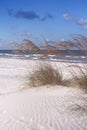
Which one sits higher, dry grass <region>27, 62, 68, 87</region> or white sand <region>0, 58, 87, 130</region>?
dry grass <region>27, 62, 68, 87</region>

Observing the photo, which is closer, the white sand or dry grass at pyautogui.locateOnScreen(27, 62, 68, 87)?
the white sand

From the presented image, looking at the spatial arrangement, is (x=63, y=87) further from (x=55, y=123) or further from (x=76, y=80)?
(x=55, y=123)

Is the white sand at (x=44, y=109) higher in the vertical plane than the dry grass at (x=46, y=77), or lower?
lower

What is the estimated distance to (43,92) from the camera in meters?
8.34

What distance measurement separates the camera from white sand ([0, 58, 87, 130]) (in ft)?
17.4

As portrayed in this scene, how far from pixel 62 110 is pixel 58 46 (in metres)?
2.03

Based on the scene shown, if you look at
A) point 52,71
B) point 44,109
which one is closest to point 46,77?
point 52,71

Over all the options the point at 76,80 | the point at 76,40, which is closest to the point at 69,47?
the point at 76,40

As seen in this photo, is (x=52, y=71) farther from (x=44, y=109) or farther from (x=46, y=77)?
(x=44, y=109)

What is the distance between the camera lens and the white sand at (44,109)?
531 cm

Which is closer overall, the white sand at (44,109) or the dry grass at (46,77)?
the white sand at (44,109)

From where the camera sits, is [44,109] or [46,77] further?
[46,77]

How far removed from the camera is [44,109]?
251 inches

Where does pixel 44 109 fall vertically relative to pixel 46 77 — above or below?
below
